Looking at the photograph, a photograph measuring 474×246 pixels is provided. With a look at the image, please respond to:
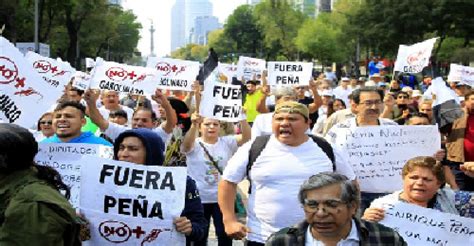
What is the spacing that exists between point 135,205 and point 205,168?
94.2 inches

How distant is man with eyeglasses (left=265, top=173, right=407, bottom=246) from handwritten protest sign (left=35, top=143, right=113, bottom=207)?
2131mm

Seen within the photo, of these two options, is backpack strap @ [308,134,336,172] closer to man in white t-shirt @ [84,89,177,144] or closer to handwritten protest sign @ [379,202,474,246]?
handwritten protest sign @ [379,202,474,246]

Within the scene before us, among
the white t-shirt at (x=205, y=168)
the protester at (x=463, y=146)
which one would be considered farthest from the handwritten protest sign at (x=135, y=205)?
the protester at (x=463, y=146)

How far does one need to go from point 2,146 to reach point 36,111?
2.84m

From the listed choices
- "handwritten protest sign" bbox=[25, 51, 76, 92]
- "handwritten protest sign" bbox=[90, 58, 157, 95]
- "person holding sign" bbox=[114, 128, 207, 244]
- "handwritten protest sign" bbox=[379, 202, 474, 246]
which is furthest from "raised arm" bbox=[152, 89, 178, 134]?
"handwritten protest sign" bbox=[379, 202, 474, 246]

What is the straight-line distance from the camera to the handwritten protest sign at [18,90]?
18.8 feet

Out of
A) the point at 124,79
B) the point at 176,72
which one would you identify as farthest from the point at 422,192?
the point at 176,72

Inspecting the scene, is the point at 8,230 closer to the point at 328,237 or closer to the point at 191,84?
the point at 328,237

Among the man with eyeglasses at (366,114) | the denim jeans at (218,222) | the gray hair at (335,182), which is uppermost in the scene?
the man with eyeglasses at (366,114)

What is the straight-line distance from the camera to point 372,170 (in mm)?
6215

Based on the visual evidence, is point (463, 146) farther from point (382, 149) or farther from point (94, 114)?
point (94, 114)

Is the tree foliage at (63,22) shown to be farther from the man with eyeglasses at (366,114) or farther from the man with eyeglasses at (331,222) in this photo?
the man with eyeglasses at (331,222)

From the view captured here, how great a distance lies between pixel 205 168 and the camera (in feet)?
21.1

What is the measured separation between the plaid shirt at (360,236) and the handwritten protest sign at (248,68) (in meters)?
13.6
